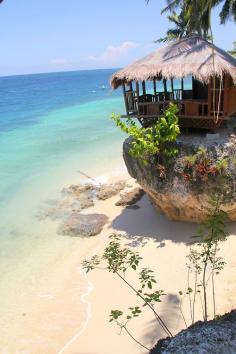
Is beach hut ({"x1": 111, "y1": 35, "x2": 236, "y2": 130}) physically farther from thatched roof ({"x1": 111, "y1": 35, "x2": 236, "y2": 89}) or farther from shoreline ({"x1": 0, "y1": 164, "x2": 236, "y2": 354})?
shoreline ({"x1": 0, "y1": 164, "x2": 236, "y2": 354})

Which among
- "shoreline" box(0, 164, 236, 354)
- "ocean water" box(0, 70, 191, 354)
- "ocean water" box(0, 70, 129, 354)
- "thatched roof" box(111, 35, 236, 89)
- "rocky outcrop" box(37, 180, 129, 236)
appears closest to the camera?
"shoreline" box(0, 164, 236, 354)

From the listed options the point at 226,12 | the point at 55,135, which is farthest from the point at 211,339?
the point at 55,135

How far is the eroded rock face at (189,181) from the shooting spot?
377 inches

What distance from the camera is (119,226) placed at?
11680 millimetres

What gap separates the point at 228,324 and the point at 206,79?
23.1 feet

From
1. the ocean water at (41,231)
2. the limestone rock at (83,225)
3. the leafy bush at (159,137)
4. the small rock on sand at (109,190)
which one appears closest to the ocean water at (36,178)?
the ocean water at (41,231)

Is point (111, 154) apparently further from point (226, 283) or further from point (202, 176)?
point (226, 283)

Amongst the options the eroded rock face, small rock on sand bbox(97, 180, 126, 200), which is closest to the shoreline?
the eroded rock face

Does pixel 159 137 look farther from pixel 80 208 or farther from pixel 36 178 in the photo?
pixel 36 178

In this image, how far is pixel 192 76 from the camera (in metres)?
10.0

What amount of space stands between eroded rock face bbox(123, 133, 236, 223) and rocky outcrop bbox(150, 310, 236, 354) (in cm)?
560

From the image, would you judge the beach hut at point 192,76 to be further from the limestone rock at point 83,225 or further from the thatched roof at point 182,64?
the limestone rock at point 83,225

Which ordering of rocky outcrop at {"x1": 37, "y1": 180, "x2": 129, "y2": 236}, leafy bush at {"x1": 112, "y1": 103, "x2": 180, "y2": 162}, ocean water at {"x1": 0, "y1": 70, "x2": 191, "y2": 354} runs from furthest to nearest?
rocky outcrop at {"x1": 37, "y1": 180, "x2": 129, "y2": 236} < leafy bush at {"x1": 112, "y1": 103, "x2": 180, "y2": 162} < ocean water at {"x1": 0, "y1": 70, "x2": 191, "y2": 354}

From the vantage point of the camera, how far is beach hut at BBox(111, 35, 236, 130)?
9.94 metres
